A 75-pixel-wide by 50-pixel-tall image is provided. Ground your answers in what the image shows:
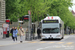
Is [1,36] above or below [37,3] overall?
below

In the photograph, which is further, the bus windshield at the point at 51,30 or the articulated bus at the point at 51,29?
the bus windshield at the point at 51,30

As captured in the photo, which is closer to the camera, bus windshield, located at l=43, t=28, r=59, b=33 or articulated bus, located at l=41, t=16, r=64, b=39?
articulated bus, located at l=41, t=16, r=64, b=39

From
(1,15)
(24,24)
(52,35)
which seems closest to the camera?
(52,35)

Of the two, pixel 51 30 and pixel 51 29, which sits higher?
pixel 51 29

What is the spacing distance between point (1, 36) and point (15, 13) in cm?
1473

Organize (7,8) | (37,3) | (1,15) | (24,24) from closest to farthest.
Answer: (37,3) → (1,15) → (7,8) → (24,24)

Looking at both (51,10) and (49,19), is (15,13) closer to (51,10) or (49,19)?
(51,10)

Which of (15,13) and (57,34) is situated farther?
(15,13)

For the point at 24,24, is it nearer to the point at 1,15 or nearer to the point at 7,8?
the point at 7,8

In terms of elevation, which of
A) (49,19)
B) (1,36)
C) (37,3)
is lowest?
(1,36)

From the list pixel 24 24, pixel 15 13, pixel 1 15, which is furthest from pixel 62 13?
pixel 24 24

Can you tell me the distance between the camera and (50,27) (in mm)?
30812

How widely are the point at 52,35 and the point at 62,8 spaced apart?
21.3 meters

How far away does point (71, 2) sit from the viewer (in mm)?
51375
